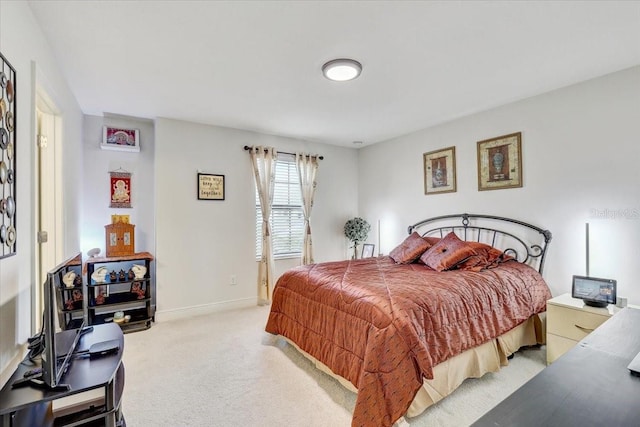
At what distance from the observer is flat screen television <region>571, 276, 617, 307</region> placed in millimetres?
2307

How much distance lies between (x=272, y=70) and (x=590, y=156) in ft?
9.53

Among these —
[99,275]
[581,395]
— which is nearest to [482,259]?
[581,395]

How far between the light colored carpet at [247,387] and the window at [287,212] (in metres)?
1.69

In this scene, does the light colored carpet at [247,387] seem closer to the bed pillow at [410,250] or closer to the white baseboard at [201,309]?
the white baseboard at [201,309]

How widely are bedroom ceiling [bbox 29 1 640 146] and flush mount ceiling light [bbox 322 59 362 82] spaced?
Result: 5 centimetres

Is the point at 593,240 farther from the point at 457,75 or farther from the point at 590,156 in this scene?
the point at 457,75

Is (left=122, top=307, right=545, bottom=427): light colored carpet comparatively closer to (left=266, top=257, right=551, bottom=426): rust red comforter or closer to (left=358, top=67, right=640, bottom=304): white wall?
(left=266, top=257, right=551, bottom=426): rust red comforter

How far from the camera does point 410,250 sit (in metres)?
3.50

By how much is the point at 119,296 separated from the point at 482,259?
3.97m

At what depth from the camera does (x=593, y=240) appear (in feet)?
8.79

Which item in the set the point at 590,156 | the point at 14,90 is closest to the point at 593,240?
the point at 590,156

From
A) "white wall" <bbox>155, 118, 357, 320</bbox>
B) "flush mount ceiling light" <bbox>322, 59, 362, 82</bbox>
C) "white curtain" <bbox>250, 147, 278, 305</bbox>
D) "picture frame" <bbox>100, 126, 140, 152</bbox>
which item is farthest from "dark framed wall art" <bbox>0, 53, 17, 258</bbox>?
"white curtain" <bbox>250, 147, 278, 305</bbox>

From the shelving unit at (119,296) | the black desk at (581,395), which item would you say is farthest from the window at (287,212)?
the black desk at (581,395)

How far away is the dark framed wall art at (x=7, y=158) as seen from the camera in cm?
132
